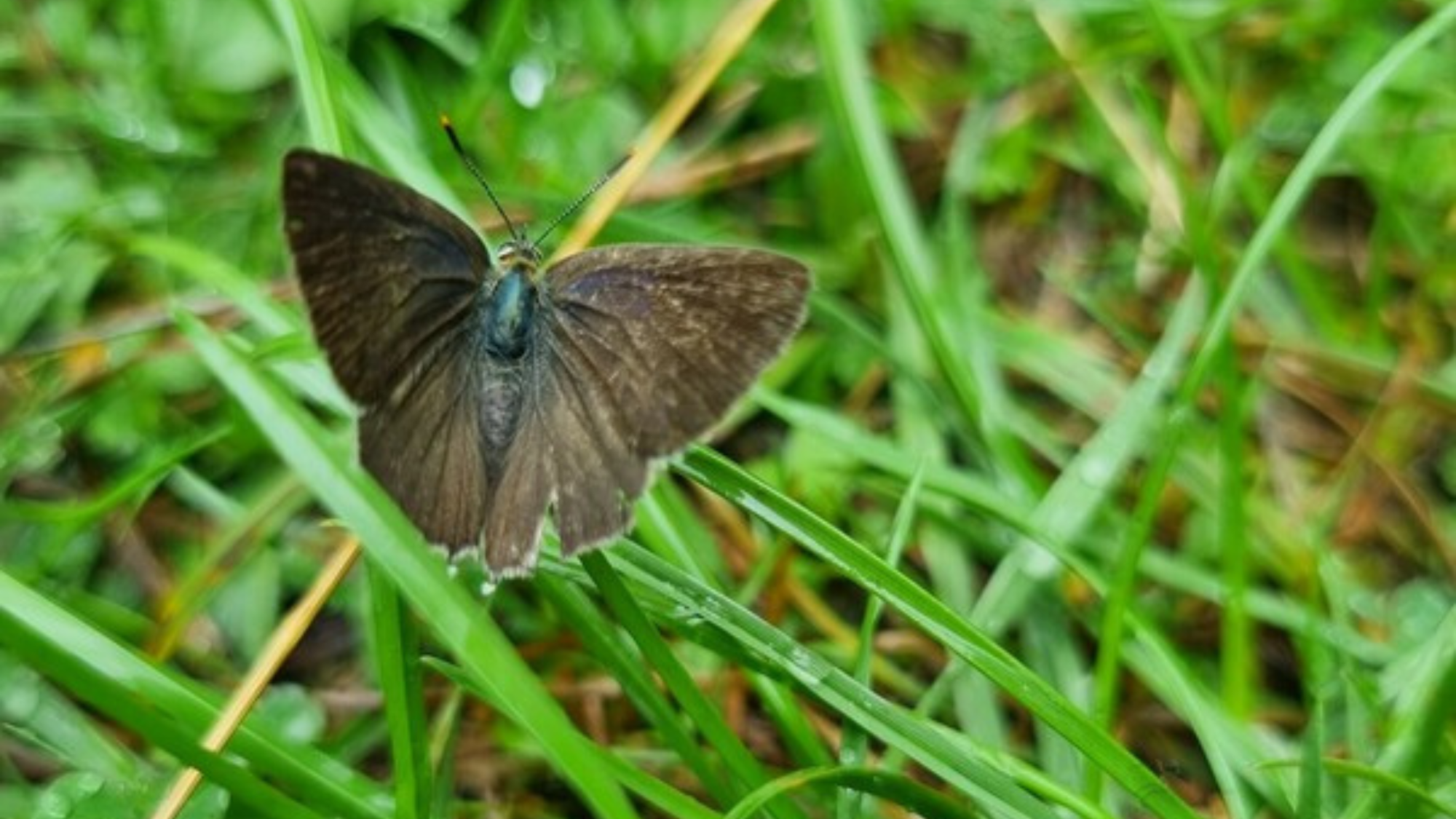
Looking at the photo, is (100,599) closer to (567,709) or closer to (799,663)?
(567,709)

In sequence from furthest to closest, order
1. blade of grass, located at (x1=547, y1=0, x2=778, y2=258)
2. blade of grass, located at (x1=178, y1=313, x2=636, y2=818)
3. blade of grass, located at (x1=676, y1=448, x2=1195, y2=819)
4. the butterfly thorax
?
blade of grass, located at (x1=547, y1=0, x2=778, y2=258)
the butterfly thorax
blade of grass, located at (x1=676, y1=448, x2=1195, y2=819)
blade of grass, located at (x1=178, y1=313, x2=636, y2=818)

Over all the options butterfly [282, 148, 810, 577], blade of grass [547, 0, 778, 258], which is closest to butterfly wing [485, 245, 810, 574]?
butterfly [282, 148, 810, 577]

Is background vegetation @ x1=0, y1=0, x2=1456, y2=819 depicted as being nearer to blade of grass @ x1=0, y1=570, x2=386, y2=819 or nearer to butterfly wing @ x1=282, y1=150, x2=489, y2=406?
blade of grass @ x1=0, y1=570, x2=386, y2=819

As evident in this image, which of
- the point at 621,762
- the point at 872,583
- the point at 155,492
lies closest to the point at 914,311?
the point at 872,583

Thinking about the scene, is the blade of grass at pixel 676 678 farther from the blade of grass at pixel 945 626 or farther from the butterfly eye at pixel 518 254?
the butterfly eye at pixel 518 254

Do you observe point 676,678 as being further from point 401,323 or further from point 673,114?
point 673,114

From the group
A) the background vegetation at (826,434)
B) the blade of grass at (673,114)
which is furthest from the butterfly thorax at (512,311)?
the blade of grass at (673,114)

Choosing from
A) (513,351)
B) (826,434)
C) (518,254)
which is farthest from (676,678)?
(826,434)
